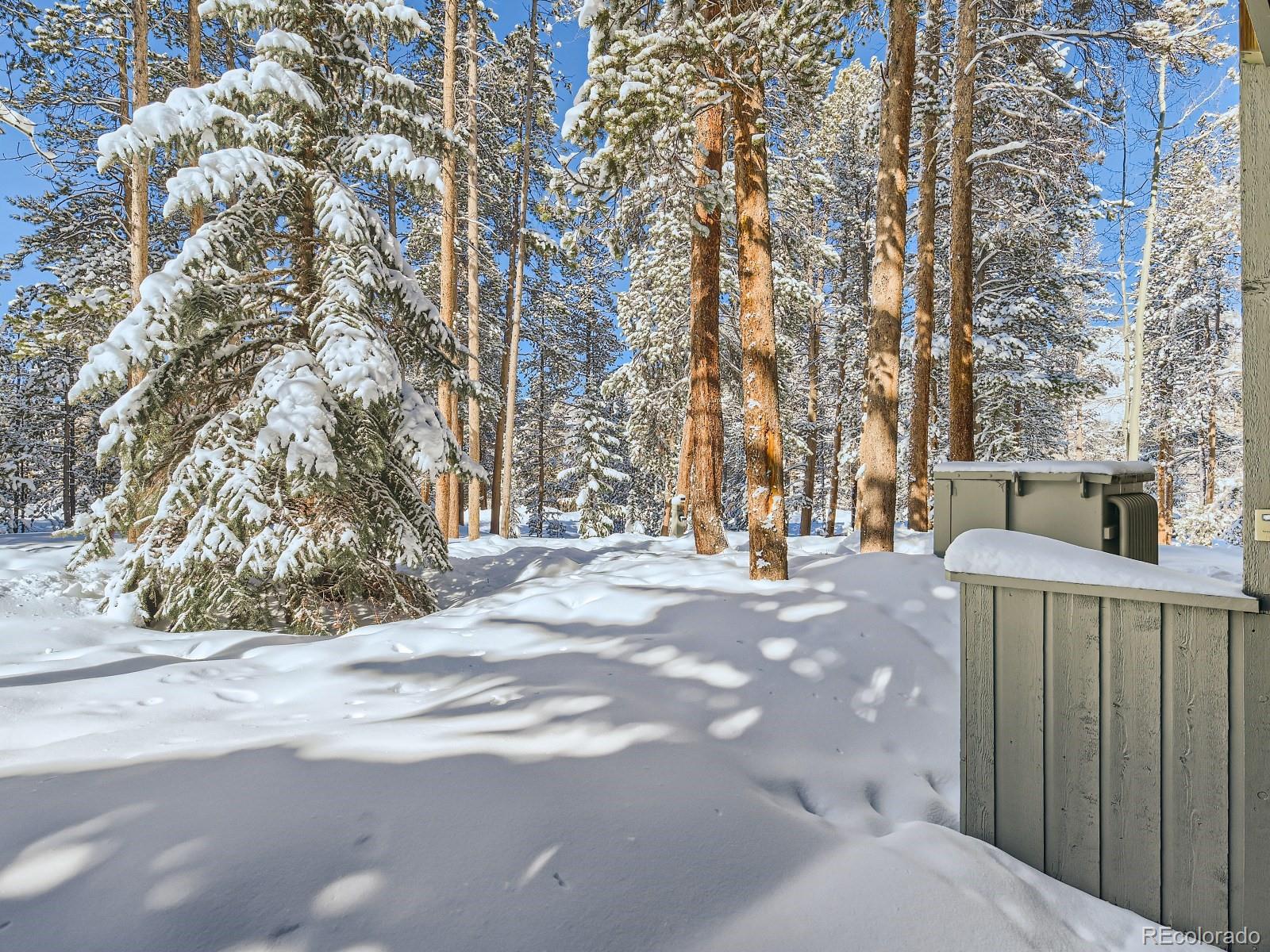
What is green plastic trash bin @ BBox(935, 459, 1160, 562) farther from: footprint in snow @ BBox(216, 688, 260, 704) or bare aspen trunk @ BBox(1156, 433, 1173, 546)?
bare aspen trunk @ BBox(1156, 433, 1173, 546)

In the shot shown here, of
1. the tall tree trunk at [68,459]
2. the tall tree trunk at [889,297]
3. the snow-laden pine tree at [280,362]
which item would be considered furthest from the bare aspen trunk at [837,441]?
the tall tree trunk at [68,459]

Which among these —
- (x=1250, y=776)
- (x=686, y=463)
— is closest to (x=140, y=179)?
(x=686, y=463)

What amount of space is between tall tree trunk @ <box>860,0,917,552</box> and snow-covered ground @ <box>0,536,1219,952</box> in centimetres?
315

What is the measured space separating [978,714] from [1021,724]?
14cm

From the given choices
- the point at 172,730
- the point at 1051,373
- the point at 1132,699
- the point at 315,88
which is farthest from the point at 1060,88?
the point at 172,730

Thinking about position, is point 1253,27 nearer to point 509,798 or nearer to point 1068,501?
point 509,798

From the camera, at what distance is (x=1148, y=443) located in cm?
2794

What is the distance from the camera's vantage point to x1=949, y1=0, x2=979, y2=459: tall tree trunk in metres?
9.31

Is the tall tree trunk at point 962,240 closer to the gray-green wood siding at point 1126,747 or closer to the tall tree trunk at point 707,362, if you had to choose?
the tall tree trunk at point 707,362

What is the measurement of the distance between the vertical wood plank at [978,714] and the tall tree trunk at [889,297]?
17.6 ft

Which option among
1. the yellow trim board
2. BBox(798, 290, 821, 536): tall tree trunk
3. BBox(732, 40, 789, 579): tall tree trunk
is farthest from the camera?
BBox(798, 290, 821, 536): tall tree trunk

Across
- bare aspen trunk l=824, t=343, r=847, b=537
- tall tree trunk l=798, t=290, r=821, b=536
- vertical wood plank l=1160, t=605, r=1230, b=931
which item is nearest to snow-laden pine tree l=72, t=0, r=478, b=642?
vertical wood plank l=1160, t=605, r=1230, b=931

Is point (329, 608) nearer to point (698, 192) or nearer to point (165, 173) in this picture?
point (698, 192)
